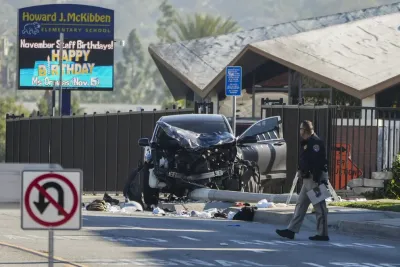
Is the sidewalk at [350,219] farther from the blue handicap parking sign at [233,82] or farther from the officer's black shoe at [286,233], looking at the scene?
the blue handicap parking sign at [233,82]

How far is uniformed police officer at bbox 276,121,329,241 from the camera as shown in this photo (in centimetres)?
1852

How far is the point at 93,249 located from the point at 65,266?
7.11 ft

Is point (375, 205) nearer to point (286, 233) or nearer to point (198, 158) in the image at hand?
point (198, 158)

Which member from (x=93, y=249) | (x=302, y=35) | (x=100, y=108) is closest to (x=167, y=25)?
(x=100, y=108)

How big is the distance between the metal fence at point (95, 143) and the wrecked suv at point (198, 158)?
905 cm

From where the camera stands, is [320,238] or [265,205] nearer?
[320,238]

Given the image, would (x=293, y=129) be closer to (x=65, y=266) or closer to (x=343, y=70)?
(x=343, y=70)

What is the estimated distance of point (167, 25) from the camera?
165 meters

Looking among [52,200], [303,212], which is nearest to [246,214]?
[303,212]

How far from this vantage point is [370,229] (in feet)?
65.1

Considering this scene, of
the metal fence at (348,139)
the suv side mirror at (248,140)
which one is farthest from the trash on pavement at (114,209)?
the metal fence at (348,139)

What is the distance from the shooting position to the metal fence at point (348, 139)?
29594 millimetres

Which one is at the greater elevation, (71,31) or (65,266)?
(71,31)

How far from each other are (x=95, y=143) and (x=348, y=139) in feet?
48.2
